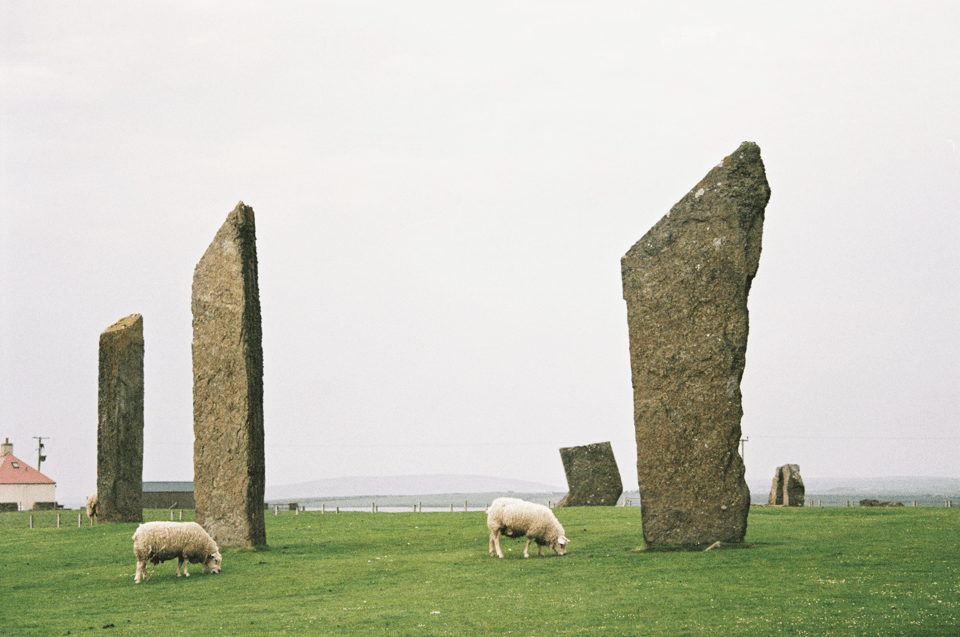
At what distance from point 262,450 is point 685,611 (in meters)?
10.9

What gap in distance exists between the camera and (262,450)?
63.2 feet

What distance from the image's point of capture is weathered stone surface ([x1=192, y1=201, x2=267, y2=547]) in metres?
18.8

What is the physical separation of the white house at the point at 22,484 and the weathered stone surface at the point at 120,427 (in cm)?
2135

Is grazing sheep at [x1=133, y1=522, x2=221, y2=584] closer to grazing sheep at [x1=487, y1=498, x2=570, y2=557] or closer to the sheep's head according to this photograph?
the sheep's head

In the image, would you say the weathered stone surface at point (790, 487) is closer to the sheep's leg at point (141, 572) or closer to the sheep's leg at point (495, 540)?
the sheep's leg at point (495, 540)

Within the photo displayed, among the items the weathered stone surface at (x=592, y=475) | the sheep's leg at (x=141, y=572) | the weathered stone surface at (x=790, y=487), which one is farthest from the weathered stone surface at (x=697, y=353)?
the weathered stone surface at (x=790, y=487)

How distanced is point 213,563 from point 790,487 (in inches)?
963

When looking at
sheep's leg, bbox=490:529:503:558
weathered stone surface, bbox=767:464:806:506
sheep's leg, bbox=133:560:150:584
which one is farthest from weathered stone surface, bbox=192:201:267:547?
weathered stone surface, bbox=767:464:806:506

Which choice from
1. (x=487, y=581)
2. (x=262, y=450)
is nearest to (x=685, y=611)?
(x=487, y=581)

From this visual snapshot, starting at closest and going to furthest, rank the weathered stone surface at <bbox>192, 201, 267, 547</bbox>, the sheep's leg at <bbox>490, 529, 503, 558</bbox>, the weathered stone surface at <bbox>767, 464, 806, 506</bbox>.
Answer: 1. the sheep's leg at <bbox>490, 529, 503, 558</bbox>
2. the weathered stone surface at <bbox>192, 201, 267, 547</bbox>
3. the weathered stone surface at <bbox>767, 464, 806, 506</bbox>

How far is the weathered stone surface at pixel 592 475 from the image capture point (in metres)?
31.7

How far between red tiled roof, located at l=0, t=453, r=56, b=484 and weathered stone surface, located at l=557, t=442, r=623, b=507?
1143 inches

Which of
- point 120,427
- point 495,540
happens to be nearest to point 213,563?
point 495,540

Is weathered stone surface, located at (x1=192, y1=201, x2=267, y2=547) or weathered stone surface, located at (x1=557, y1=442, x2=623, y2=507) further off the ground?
weathered stone surface, located at (x1=192, y1=201, x2=267, y2=547)
